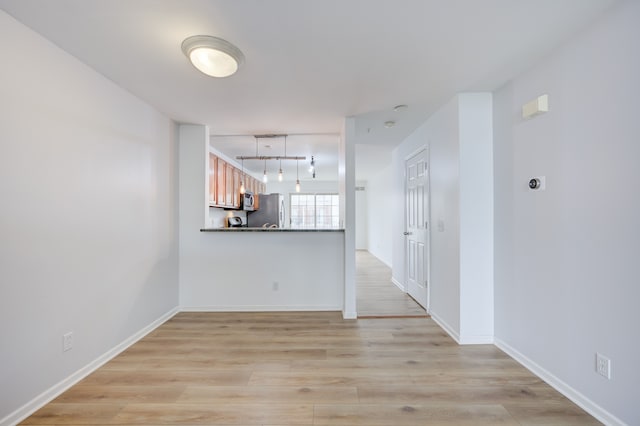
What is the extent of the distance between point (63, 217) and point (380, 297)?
3783 mm

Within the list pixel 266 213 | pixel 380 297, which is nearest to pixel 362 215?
pixel 266 213

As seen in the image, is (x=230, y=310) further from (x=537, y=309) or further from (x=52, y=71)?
(x=537, y=309)

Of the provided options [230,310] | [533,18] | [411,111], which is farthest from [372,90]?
[230,310]

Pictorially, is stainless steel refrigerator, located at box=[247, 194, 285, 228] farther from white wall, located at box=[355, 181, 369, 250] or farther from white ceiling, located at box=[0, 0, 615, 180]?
white ceiling, located at box=[0, 0, 615, 180]

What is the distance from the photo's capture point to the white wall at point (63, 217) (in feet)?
5.26

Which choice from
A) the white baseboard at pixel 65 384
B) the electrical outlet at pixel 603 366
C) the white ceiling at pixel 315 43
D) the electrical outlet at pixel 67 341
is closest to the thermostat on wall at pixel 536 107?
the white ceiling at pixel 315 43

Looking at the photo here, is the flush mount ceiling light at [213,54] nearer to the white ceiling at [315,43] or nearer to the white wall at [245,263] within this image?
the white ceiling at [315,43]

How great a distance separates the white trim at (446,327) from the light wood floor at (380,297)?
0.19 metres

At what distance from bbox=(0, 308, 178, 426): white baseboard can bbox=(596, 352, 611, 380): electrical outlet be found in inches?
140

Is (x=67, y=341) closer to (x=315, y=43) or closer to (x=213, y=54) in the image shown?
(x=213, y=54)

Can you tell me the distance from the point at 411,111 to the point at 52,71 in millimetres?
3174

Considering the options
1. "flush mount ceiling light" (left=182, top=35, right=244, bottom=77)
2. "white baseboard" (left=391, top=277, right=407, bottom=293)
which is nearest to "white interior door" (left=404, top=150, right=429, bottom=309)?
"white baseboard" (left=391, top=277, right=407, bottom=293)

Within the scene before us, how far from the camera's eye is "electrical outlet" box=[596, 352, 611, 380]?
5.12 ft

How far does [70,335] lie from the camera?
197 cm
